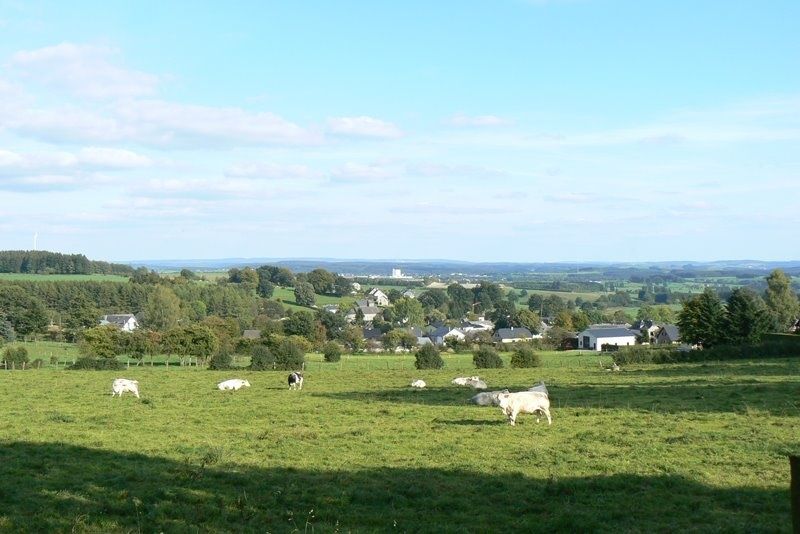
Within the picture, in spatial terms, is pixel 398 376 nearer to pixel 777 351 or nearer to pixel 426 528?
pixel 777 351

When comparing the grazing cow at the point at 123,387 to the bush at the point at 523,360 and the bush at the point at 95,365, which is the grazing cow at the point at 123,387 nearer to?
the bush at the point at 95,365

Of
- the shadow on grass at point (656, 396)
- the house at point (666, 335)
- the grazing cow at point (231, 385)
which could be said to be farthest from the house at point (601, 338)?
the grazing cow at point (231, 385)

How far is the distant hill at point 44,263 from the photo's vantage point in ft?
502

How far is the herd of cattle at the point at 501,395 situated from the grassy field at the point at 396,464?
1.51 feet

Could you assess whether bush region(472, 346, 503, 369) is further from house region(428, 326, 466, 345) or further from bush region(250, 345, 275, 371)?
house region(428, 326, 466, 345)

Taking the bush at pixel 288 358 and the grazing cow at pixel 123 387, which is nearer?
the grazing cow at pixel 123 387

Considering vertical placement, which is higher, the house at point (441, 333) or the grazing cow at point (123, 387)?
the grazing cow at point (123, 387)

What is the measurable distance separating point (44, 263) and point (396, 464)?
526ft

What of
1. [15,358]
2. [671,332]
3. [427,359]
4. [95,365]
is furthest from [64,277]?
[427,359]

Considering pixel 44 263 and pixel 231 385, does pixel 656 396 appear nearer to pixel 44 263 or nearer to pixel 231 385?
pixel 231 385

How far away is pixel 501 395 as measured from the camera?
776 inches

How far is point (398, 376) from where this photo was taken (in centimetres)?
4109

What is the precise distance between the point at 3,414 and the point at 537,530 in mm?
18602

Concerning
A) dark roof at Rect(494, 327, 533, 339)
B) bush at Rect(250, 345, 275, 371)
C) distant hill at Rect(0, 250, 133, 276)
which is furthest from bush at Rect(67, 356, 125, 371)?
distant hill at Rect(0, 250, 133, 276)
